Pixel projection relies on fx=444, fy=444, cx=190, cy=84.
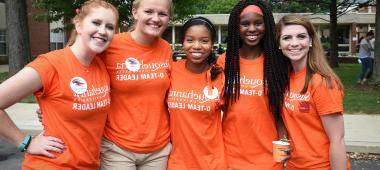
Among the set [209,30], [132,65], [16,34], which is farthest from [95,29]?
[16,34]

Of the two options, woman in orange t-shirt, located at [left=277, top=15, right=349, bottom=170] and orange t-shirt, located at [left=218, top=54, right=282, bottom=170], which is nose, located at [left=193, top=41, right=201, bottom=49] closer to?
orange t-shirt, located at [left=218, top=54, right=282, bottom=170]

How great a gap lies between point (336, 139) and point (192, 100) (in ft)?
3.46

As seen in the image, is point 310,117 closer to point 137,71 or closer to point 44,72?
Result: point 137,71

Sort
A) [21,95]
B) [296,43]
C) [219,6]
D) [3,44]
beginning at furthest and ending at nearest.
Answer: [219,6] < [3,44] < [296,43] < [21,95]

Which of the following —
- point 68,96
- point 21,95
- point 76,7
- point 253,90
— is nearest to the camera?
point 21,95

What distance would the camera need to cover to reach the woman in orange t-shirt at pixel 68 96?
9.04 ft

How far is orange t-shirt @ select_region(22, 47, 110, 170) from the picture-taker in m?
2.81

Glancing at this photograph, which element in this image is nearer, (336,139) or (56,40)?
(336,139)

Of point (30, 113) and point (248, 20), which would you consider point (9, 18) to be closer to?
point (30, 113)

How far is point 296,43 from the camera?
3.16 m

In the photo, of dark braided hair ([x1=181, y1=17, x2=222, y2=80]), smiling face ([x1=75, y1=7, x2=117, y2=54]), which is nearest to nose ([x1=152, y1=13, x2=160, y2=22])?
dark braided hair ([x1=181, y1=17, x2=222, y2=80])

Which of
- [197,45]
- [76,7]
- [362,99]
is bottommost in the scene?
[362,99]

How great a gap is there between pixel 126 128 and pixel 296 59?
1343 millimetres

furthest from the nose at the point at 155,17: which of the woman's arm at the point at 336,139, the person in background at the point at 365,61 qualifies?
the person in background at the point at 365,61
